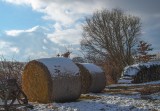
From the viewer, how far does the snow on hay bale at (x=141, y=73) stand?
29016 mm

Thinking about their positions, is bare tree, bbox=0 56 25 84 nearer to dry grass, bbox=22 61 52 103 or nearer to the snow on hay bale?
dry grass, bbox=22 61 52 103

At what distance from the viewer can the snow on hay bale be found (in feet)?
95.2

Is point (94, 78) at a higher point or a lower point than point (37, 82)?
higher

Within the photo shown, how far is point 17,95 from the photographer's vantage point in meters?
12.3

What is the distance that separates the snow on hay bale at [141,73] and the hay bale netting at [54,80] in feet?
45.3

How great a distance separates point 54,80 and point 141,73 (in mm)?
16459

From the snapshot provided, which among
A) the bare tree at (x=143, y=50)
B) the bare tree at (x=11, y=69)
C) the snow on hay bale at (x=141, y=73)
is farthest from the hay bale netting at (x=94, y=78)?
the bare tree at (x=143, y=50)

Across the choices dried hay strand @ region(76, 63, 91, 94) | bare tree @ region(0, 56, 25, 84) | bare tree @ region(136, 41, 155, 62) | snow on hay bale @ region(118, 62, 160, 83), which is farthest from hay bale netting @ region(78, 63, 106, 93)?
bare tree @ region(136, 41, 155, 62)

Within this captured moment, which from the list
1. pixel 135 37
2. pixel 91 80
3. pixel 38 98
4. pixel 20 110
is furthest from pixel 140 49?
pixel 20 110

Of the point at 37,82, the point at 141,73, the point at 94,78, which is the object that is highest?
the point at 141,73

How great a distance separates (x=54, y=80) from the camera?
14.4 metres

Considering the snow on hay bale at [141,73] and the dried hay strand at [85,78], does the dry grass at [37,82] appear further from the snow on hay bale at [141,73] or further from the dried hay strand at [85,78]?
the snow on hay bale at [141,73]

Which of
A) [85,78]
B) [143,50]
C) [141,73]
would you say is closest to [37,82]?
[85,78]

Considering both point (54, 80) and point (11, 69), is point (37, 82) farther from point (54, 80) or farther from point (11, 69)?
point (11, 69)
